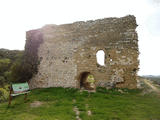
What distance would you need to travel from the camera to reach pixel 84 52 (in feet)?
36.3

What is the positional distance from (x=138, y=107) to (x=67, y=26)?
8725mm

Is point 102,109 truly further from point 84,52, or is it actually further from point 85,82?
point 85,82

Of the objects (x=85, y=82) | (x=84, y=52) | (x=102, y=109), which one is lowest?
(x=102, y=109)

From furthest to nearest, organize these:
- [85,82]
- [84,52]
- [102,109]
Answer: [85,82], [84,52], [102,109]

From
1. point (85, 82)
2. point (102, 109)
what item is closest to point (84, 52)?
point (85, 82)

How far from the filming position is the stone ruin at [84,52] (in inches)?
387

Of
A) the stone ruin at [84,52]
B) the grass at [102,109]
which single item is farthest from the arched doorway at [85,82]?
the grass at [102,109]

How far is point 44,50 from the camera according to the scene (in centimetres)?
1298

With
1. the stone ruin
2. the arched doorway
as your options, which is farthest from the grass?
the arched doorway

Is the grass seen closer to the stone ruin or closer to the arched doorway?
the stone ruin

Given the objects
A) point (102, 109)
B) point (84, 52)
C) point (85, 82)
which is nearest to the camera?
point (102, 109)

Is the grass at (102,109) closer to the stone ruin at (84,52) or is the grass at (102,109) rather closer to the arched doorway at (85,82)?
the stone ruin at (84,52)

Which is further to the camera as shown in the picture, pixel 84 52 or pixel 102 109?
pixel 84 52

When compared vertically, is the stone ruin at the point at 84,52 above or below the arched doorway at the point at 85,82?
above
